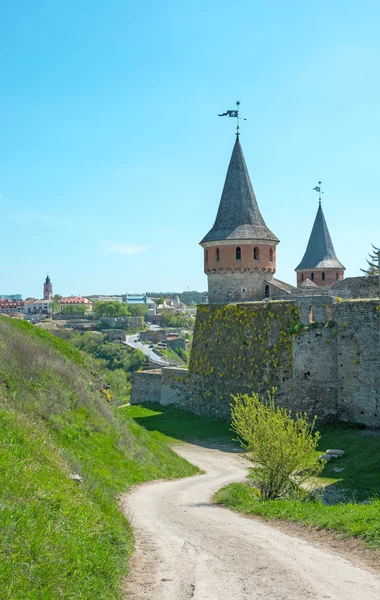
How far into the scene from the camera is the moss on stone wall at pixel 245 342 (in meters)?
25.0

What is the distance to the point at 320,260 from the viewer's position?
43.9 m

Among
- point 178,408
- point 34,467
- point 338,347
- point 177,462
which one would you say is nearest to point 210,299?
point 178,408

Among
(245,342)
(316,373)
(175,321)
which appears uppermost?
(245,342)

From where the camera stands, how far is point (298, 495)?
1442cm

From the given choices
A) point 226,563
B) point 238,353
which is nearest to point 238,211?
point 238,353

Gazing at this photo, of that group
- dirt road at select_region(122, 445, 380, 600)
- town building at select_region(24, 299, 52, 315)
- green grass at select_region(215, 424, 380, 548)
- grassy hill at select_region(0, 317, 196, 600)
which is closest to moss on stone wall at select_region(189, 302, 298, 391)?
green grass at select_region(215, 424, 380, 548)

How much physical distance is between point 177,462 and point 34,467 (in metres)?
9.60

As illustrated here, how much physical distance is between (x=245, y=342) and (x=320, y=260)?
18.9 meters

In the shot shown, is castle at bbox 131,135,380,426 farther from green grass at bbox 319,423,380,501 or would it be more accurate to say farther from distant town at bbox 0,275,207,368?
distant town at bbox 0,275,207,368

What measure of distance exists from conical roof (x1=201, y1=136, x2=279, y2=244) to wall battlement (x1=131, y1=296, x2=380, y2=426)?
381 centimetres

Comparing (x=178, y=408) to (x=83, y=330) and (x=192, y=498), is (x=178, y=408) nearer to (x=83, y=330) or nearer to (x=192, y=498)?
(x=192, y=498)

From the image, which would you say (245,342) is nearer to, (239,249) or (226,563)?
(239,249)

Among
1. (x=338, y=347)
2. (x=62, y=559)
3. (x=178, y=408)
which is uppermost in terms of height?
(x=338, y=347)

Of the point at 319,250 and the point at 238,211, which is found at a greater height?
the point at 238,211
